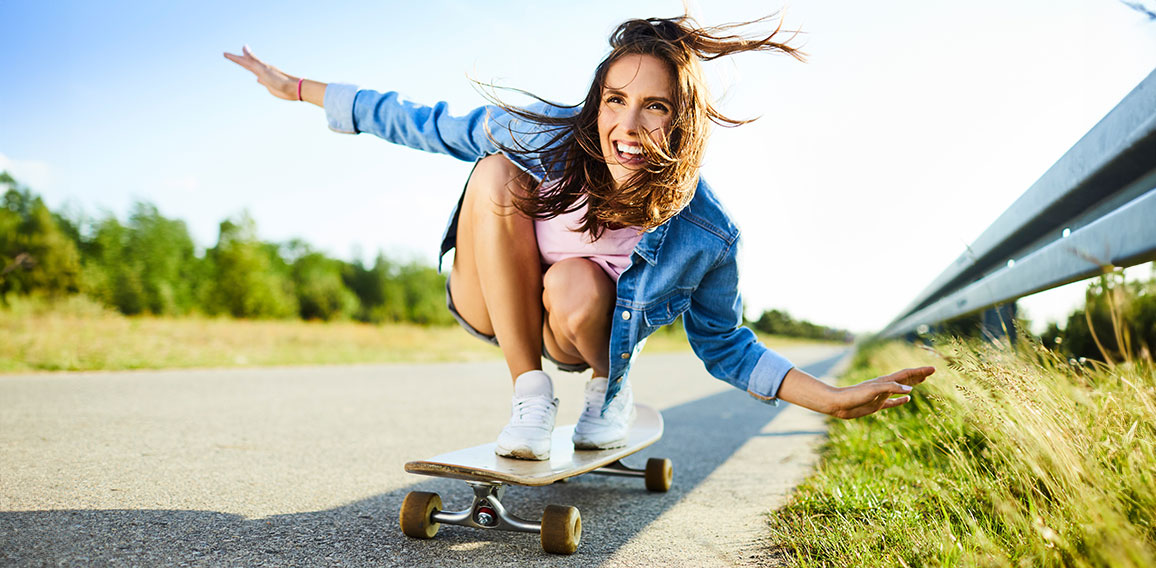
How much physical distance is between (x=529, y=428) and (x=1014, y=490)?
50.1 inches

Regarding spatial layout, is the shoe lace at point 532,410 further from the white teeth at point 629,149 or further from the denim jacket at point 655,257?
the white teeth at point 629,149

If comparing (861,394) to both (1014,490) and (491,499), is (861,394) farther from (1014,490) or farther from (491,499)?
(491,499)

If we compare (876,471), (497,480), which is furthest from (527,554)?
(876,471)

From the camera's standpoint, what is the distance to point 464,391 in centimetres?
600

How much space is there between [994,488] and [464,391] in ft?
15.7

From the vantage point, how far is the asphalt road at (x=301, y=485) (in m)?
1.62

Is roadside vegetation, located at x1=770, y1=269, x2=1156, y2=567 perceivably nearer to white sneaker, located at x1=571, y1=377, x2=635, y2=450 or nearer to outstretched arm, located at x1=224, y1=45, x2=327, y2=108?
white sneaker, located at x1=571, y1=377, x2=635, y2=450

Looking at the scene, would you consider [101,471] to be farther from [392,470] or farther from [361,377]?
[361,377]

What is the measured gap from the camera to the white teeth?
6.41 feet

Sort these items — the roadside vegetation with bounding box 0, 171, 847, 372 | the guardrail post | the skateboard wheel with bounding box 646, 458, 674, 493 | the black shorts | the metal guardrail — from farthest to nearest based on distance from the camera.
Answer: the roadside vegetation with bounding box 0, 171, 847, 372
the guardrail post
the black shorts
the skateboard wheel with bounding box 646, 458, 674, 493
the metal guardrail

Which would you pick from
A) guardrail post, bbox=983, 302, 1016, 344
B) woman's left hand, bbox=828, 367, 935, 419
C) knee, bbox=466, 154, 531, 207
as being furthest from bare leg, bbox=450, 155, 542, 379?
guardrail post, bbox=983, 302, 1016, 344

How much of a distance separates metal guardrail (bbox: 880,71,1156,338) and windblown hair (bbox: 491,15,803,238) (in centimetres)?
82

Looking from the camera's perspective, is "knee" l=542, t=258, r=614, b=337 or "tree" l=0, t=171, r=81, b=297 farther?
"tree" l=0, t=171, r=81, b=297

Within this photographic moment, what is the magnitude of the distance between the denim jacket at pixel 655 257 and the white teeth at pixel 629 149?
0.25m
